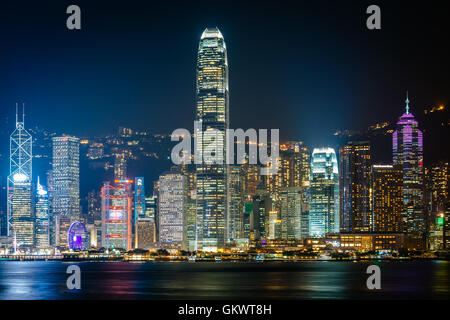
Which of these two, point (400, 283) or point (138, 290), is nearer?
point (138, 290)
